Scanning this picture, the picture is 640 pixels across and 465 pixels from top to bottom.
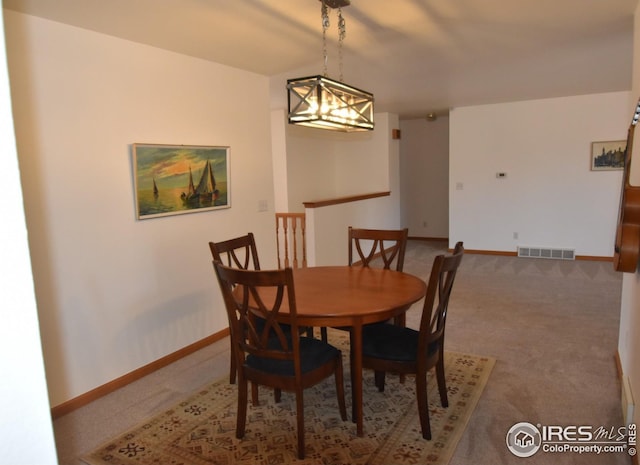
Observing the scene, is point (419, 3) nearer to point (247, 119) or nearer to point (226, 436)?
point (247, 119)

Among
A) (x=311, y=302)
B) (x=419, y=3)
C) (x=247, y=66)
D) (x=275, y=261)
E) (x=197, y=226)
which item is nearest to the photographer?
(x=311, y=302)

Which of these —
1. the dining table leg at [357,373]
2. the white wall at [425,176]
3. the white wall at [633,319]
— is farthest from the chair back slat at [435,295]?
the white wall at [425,176]

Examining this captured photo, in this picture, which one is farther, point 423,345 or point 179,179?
point 179,179

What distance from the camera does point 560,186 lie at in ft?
20.8

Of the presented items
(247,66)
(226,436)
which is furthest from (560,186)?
(226,436)

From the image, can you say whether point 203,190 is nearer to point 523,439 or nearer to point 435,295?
point 435,295

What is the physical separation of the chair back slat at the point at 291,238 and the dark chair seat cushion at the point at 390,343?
2646mm

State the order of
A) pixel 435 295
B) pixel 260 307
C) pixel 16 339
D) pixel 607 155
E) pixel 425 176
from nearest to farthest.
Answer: pixel 16 339
pixel 260 307
pixel 435 295
pixel 607 155
pixel 425 176

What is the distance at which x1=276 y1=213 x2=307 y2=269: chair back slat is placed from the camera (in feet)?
17.4

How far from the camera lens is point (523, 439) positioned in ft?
7.38

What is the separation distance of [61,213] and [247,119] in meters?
1.86

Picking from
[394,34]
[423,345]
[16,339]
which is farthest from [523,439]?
[394,34]

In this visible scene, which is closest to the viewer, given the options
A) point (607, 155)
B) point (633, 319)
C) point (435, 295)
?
point (435, 295)

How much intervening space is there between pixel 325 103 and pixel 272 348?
1360mm
